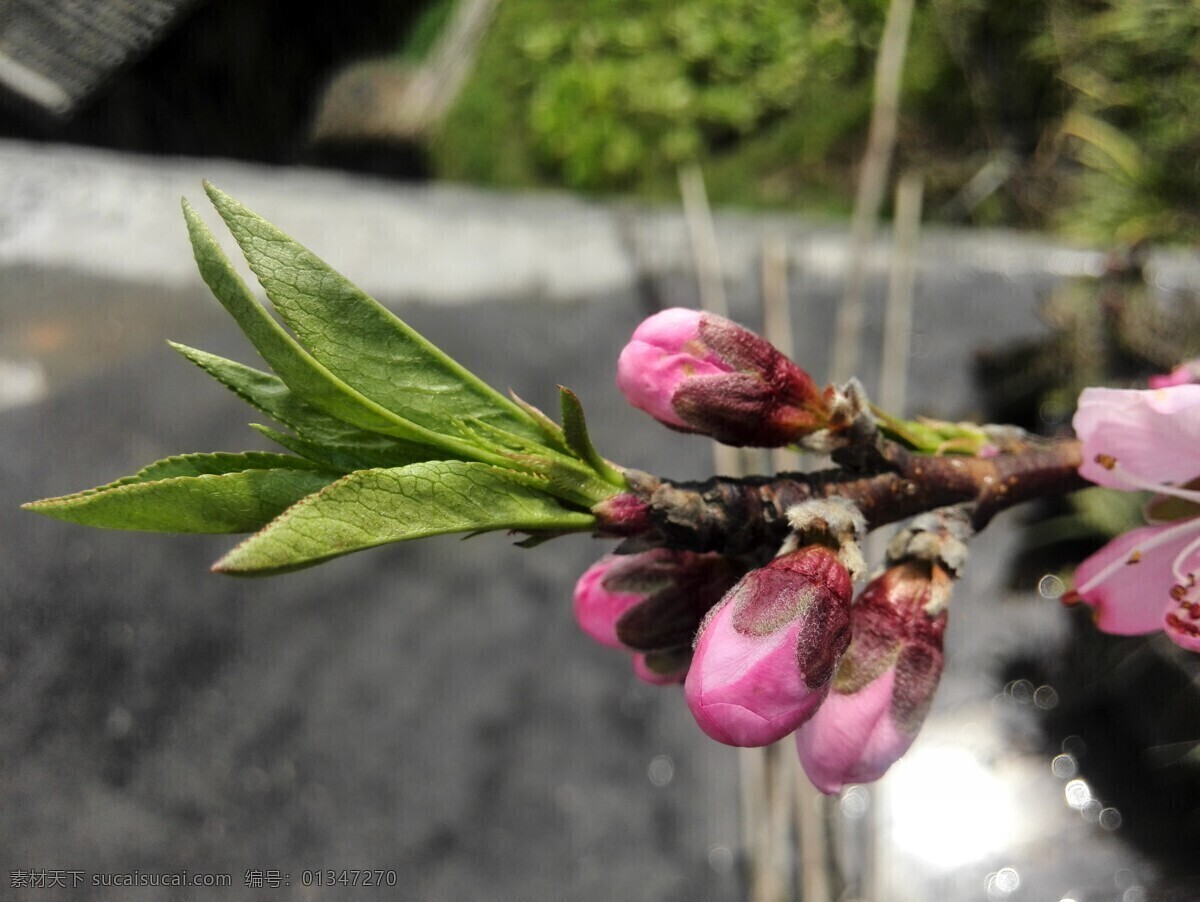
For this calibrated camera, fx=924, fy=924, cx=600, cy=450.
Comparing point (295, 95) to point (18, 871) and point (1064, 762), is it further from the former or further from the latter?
point (1064, 762)

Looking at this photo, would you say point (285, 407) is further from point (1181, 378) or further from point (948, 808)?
point (948, 808)

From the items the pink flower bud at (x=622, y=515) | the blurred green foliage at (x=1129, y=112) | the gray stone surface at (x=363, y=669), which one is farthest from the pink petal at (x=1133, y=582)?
the blurred green foliage at (x=1129, y=112)

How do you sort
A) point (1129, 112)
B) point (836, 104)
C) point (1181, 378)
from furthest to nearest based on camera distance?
point (836, 104) < point (1129, 112) < point (1181, 378)

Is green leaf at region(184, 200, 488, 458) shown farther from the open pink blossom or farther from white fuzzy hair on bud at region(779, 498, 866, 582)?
the open pink blossom

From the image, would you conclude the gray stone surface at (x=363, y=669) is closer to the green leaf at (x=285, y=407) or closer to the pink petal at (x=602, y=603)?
the pink petal at (x=602, y=603)

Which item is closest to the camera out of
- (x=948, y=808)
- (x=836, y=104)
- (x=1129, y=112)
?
(x=948, y=808)

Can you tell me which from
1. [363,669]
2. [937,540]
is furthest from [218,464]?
[363,669]
